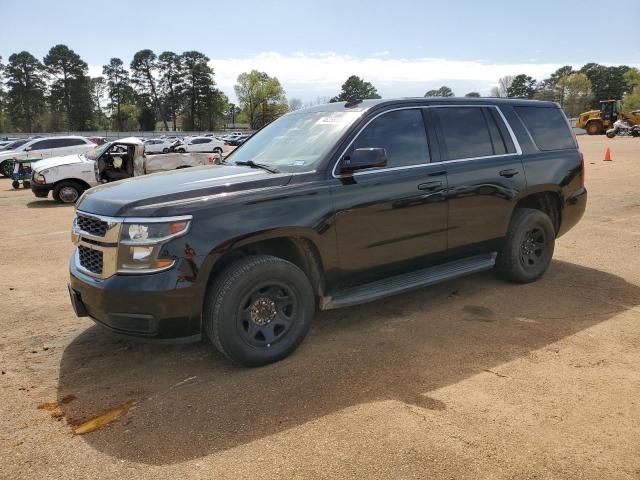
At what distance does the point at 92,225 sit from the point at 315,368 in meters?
1.88

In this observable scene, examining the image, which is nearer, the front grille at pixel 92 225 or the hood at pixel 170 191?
the hood at pixel 170 191

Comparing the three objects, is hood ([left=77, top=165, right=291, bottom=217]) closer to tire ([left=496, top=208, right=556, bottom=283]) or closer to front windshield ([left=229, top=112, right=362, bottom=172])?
front windshield ([left=229, top=112, right=362, bottom=172])

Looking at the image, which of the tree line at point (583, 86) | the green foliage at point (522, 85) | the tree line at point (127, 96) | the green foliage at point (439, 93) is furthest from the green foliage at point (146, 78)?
the green foliage at point (439, 93)

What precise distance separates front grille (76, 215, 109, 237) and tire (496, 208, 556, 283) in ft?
12.5

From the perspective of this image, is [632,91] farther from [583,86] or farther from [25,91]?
[25,91]

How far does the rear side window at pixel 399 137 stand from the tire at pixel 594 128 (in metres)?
51.2

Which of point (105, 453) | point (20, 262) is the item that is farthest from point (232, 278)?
point (20, 262)

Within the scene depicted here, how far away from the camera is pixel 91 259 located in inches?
142

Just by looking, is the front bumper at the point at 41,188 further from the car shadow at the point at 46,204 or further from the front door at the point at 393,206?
the front door at the point at 393,206

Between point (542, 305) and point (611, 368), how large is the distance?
1288 mm

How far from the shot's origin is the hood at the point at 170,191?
3359 mm

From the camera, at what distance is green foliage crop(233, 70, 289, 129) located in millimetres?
107938

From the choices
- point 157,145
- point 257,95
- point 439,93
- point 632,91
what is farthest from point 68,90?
point 632,91

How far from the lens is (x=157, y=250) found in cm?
328
